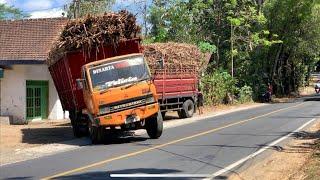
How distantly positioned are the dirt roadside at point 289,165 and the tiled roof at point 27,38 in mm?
20210

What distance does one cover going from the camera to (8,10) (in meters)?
67.7

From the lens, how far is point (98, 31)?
19.8 metres

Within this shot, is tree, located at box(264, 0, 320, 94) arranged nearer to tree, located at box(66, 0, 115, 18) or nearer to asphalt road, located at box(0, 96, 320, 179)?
tree, located at box(66, 0, 115, 18)

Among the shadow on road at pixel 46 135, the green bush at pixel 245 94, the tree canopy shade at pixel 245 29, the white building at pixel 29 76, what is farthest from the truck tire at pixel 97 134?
the green bush at pixel 245 94

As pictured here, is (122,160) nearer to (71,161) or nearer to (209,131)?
(71,161)

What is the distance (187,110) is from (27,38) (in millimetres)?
11689

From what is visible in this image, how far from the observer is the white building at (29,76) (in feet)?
107

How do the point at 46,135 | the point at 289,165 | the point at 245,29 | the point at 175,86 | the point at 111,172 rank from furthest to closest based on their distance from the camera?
the point at 245,29 < the point at 175,86 < the point at 46,135 < the point at 289,165 < the point at 111,172

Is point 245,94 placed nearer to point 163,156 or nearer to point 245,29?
point 245,29

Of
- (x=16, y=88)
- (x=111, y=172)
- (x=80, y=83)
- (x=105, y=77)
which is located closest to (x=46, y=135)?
(x=80, y=83)

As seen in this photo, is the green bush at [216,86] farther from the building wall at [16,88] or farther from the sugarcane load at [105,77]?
the sugarcane load at [105,77]

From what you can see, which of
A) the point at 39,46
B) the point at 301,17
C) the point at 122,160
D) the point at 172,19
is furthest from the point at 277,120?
the point at 301,17

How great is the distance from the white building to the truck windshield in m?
13.9

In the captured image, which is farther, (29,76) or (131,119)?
(29,76)
